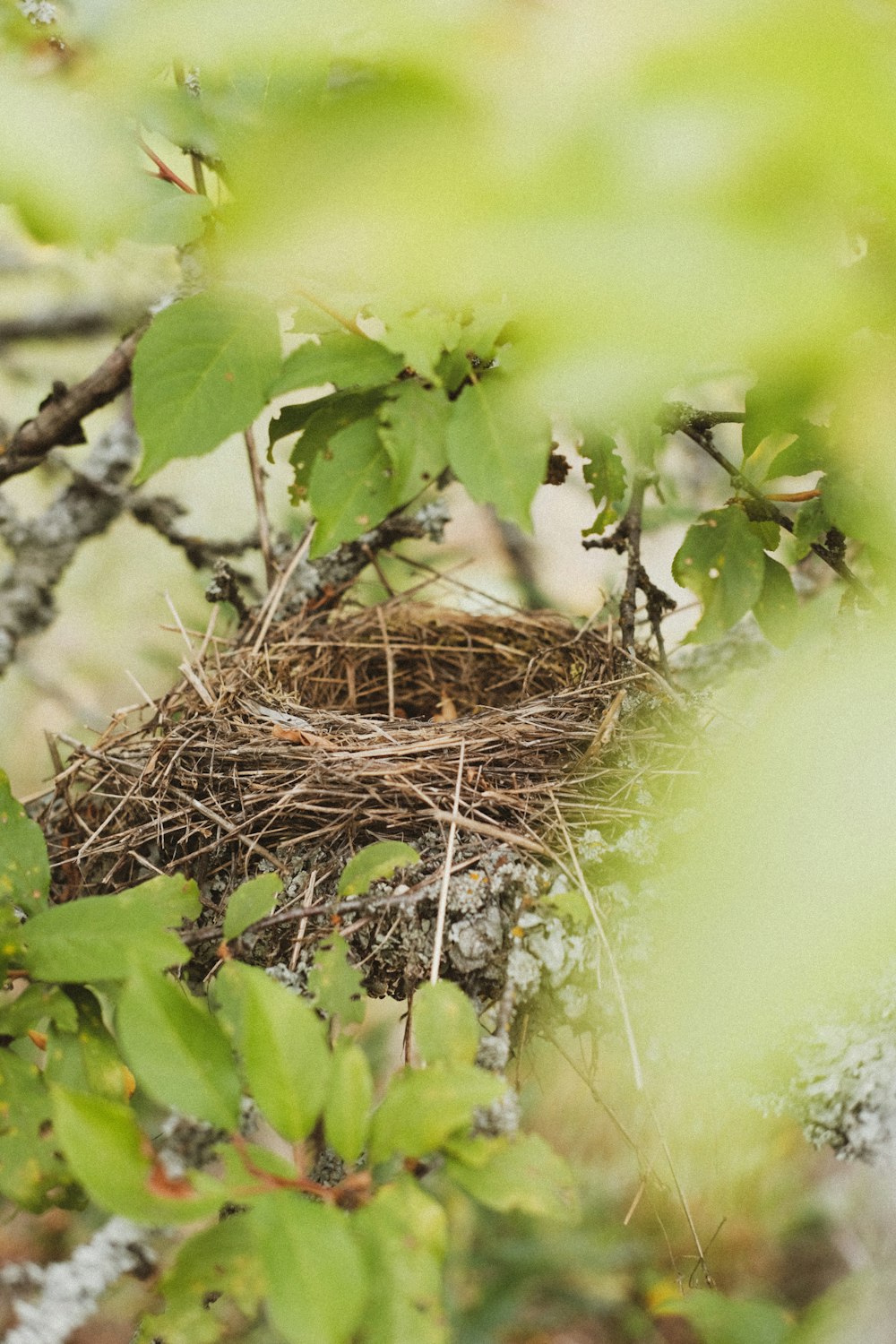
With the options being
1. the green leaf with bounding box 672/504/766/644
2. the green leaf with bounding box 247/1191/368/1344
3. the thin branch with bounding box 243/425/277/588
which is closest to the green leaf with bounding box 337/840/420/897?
the green leaf with bounding box 247/1191/368/1344

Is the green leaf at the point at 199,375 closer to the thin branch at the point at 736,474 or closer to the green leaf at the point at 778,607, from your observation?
the thin branch at the point at 736,474

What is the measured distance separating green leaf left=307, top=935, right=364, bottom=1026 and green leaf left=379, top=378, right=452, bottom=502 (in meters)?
0.36

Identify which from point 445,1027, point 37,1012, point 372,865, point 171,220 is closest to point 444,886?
point 372,865

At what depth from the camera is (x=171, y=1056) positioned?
455mm

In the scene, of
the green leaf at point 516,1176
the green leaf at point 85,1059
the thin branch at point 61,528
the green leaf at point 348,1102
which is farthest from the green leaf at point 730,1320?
the thin branch at point 61,528

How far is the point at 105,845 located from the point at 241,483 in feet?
6.58

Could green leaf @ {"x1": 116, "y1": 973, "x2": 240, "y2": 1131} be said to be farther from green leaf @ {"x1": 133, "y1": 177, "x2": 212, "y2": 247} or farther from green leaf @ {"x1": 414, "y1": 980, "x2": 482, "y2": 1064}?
green leaf @ {"x1": 133, "y1": 177, "x2": 212, "y2": 247}

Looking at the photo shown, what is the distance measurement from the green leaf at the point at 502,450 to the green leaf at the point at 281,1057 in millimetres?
305

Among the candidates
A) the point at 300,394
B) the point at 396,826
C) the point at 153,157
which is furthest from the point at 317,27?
the point at 300,394

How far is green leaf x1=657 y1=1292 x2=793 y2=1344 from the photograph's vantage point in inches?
24.2

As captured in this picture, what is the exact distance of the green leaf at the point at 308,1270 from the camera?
1.17ft

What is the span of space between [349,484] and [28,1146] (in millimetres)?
525

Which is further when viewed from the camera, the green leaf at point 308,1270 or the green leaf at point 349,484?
the green leaf at point 349,484

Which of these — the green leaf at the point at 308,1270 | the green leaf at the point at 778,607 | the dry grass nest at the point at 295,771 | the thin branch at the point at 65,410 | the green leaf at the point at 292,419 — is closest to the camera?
the green leaf at the point at 308,1270
